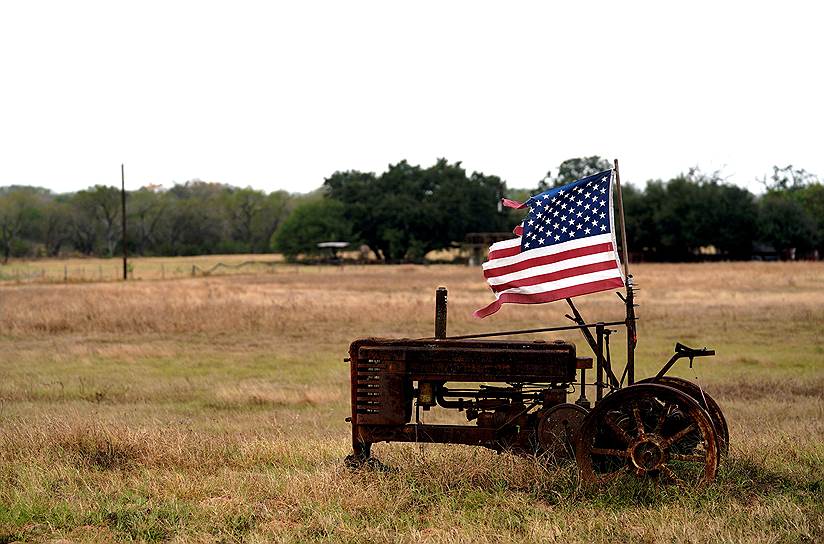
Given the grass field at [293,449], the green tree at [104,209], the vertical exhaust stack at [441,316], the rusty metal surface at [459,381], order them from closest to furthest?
the grass field at [293,449] < the rusty metal surface at [459,381] < the vertical exhaust stack at [441,316] < the green tree at [104,209]

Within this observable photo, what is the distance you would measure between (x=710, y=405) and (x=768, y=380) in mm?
10165

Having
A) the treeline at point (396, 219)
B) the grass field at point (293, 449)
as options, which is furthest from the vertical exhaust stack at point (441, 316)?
the treeline at point (396, 219)

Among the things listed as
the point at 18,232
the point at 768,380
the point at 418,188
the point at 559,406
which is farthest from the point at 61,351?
the point at 18,232

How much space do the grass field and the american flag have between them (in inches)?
59.4

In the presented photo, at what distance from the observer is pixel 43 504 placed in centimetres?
760

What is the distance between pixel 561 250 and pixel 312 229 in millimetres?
91400

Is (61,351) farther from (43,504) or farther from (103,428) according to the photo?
(43,504)

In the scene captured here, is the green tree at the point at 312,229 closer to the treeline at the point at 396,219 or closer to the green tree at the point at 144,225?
the treeline at the point at 396,219

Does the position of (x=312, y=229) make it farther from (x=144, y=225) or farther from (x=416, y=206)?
(x=144, y=225)

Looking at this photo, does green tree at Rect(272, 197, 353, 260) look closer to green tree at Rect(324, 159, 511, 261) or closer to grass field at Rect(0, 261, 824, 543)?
green tree at Rect(324, 159, 511, 261)

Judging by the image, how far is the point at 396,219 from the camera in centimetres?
10038

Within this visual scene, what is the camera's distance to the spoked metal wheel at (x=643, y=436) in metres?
7.48

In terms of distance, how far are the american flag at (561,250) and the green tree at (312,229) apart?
296ft

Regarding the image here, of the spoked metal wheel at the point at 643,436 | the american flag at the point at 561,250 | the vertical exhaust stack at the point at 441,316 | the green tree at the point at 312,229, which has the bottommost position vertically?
the spoked metal wheel at the point at 643,436
